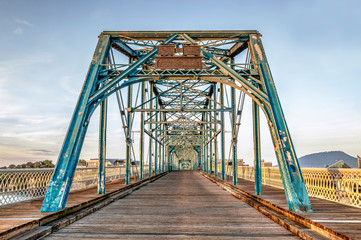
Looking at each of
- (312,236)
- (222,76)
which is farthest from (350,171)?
(222,76)

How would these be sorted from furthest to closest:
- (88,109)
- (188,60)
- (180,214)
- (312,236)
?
1. (188,60)
2. (88,109)
3. (180,214)
4. (312,236)

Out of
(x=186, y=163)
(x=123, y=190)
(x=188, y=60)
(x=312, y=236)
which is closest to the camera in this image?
(x=312, y=236)

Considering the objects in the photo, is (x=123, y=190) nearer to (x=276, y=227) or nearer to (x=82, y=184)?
(x=82, y=184)

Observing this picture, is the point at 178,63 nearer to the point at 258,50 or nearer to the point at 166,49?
the point at 166,49

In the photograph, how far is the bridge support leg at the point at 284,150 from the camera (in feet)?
21.2

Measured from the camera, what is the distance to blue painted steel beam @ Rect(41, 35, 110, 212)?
255 inches

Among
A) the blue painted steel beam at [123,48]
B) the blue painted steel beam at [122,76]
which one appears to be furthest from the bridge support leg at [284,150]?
the blue painted steel beam at [123,48]

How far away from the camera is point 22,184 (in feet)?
27.8

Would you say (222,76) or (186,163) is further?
(186,163)

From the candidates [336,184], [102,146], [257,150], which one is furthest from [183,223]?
[102,146]

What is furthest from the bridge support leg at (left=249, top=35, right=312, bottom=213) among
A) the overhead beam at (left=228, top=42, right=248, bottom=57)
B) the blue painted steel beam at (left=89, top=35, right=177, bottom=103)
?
the overhead beam at (left=228, top=42, right=248, bottom=57)

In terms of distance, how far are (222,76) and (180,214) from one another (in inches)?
183

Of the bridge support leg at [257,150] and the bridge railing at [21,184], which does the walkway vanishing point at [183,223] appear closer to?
the bridge railing at [21,184]

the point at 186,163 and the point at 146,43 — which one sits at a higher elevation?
the point at 146,43
